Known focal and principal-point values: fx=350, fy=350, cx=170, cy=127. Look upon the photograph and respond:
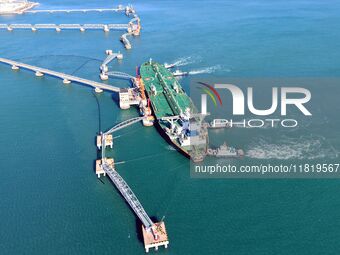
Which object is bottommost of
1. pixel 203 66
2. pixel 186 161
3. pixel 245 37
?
pixel 186 161

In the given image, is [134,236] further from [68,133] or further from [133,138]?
[68,133]

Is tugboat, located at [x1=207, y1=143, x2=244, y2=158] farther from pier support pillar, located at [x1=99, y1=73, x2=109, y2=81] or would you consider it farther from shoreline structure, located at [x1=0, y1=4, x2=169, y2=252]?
pier support pillar, located at [x1=99, y1=73, x2=109, y2=81]

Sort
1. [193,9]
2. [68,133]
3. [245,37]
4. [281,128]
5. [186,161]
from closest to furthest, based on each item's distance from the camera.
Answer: [186,161]
[281,128]
[68,133]
[245,37]
[193,9]

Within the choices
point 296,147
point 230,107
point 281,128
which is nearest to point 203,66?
point 230,107

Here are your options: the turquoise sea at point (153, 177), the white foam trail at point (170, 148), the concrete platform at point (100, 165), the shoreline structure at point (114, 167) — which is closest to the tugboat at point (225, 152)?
the turquoise sea at point (153, 177)

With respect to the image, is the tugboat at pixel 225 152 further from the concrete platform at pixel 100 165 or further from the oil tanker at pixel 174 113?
the concrete platform at pixel 100 165

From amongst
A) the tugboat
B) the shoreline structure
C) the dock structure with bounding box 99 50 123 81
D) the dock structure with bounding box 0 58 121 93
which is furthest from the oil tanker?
the dock structure with bounding box 99 50 123 81
